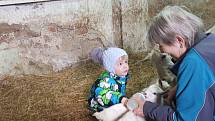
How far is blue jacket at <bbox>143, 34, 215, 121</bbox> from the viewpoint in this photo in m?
1.97

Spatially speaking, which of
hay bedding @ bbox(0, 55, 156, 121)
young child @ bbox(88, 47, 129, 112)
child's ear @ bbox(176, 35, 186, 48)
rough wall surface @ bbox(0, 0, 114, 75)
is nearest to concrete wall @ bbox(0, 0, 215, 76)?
rough wall surface @ bbox(0, 0, 114, 75)

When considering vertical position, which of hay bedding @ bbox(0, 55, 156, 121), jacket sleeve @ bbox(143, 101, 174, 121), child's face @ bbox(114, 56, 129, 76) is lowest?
hay bedding @ bbox(0, 55, 156, 121)

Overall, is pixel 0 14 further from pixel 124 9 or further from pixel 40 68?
pixel 124 9

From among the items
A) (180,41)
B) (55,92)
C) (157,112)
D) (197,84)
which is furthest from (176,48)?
(55,92)

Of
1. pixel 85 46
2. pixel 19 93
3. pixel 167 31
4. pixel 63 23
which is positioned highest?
pixel 167 31

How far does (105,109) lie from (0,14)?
217 cm

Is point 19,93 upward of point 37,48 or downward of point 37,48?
downward

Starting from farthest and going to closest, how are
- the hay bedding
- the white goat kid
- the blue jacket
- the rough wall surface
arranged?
the rough wall surface, the hay bedding, the white goat kid, the blue jacket

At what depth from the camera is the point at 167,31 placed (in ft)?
6.75

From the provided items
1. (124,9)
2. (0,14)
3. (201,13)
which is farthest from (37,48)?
(201,13)

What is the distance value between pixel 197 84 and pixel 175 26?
33 cm

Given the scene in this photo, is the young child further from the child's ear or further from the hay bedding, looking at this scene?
the hay bedding

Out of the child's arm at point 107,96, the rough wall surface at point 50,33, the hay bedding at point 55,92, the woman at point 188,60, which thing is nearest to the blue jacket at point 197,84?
the woman at point 188,60

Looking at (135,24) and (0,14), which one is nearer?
(0,14)
